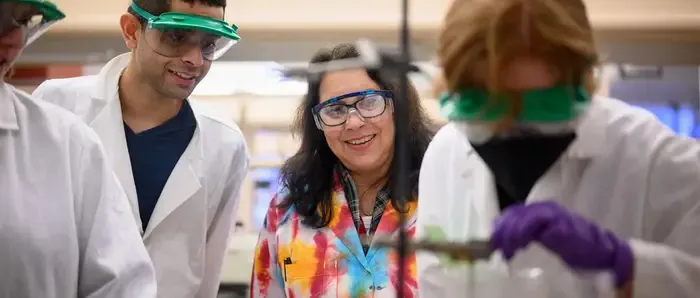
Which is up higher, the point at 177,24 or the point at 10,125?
the point at 177,24

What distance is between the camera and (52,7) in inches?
50.6

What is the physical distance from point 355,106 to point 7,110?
743 mm

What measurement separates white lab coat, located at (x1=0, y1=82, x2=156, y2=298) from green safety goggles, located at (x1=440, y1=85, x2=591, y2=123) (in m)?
0.73

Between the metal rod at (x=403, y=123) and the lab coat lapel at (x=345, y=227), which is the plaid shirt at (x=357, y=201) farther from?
the metal rod at (x=403, y=123)

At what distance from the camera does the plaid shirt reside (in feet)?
5.57

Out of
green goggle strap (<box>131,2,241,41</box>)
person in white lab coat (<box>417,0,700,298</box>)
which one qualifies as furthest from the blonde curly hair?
green goggle strap (<box>131,2,241,41</box>)

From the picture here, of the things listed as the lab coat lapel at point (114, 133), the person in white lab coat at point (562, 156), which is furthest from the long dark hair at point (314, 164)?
the person in white lab coat at point (562, 156)

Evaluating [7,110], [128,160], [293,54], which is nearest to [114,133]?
[128,160]

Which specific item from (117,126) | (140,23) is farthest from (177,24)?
(117,126)

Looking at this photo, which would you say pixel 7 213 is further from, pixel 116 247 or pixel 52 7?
pixel 52 7

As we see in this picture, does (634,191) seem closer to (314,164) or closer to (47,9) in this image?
(314,164)

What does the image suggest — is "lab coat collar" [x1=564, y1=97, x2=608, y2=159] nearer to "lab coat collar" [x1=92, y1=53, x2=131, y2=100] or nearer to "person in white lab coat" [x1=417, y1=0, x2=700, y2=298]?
"person in white lab coat" [x1=417, y1=0, x2=700, y2=298]

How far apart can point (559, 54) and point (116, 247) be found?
35.0 inches

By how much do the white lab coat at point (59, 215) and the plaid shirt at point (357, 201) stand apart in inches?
20.7
